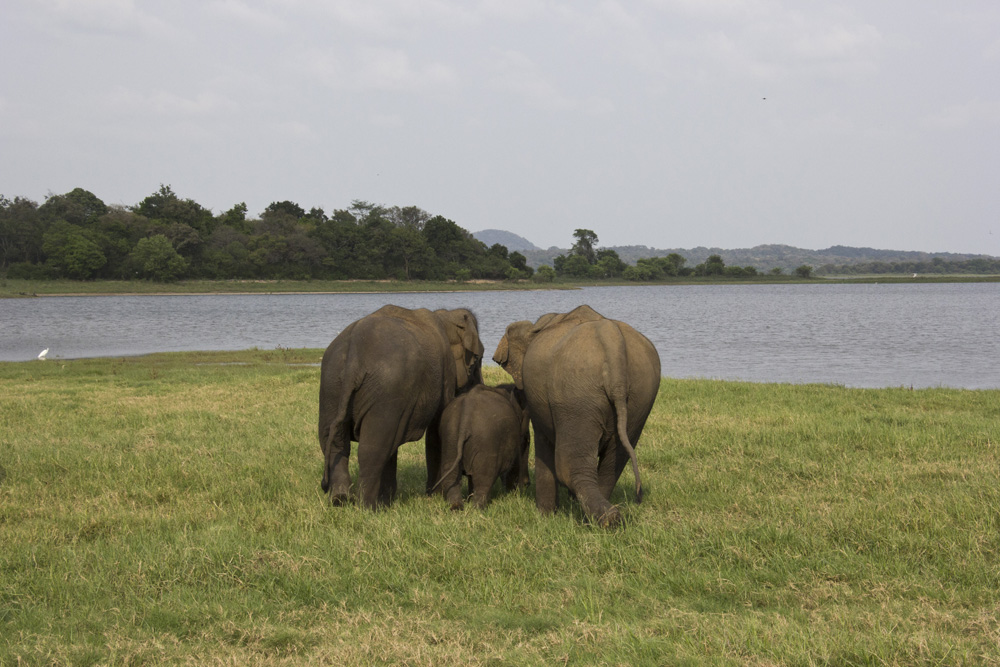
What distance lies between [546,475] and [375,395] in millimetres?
1528

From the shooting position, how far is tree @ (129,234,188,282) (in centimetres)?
8950

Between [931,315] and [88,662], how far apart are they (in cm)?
5984

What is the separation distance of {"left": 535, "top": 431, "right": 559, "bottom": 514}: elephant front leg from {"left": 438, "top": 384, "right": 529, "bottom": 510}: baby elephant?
45 cm

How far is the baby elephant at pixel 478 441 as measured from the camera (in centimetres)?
716

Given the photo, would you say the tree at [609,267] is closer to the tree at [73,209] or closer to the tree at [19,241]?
the tree at [73,209]

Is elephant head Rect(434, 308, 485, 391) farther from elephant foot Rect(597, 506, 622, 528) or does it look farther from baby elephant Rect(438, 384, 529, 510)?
elephant foot Rect(597, 506, 622, 528)

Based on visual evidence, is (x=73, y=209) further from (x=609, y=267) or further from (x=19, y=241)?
(x=609, y=267)

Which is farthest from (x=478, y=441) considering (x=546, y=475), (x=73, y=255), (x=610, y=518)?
(x=73, y=255)

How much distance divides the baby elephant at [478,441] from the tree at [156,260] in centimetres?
8929

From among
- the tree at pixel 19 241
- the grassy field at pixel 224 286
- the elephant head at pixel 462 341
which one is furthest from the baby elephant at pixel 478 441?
the tree at pixel 19 241

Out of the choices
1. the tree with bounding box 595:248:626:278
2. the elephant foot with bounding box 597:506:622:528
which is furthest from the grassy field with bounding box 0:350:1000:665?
the tree with bounding box 595:248:626:278

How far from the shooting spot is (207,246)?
102062 mm

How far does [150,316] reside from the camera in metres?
54.2

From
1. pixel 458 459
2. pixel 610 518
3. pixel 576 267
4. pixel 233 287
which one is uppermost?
pixel 576 267
